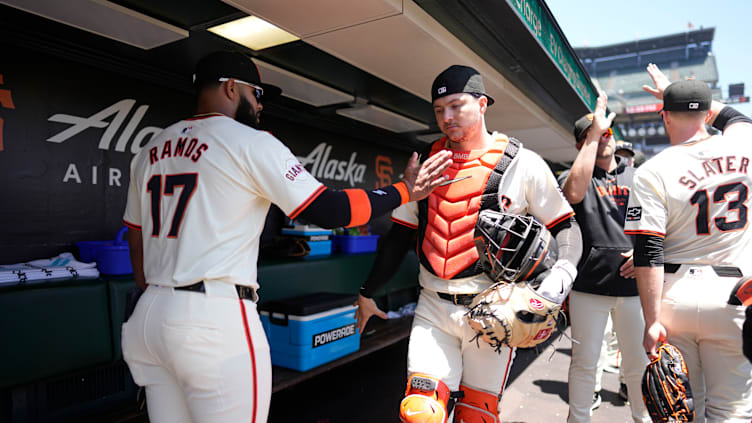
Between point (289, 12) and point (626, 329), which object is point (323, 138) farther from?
point (626, 329)

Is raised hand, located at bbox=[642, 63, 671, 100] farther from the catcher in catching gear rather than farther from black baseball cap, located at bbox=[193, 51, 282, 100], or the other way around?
black baseball cap, located at bbox=[193, 51, 282, 100]

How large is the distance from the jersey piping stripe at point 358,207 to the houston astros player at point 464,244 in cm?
44

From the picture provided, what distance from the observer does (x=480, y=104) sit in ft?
6.59

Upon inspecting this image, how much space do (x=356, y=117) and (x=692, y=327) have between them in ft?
13.4

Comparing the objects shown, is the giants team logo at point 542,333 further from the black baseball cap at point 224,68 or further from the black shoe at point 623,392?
the black shoe at point 623,392

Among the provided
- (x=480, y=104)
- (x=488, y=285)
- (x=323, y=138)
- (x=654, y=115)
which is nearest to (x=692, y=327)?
(x=488, y=285)

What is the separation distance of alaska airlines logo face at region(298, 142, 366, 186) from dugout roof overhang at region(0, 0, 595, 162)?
590 mm

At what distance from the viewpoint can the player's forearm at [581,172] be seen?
2482 mm

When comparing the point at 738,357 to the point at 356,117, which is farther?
the point at 356,117

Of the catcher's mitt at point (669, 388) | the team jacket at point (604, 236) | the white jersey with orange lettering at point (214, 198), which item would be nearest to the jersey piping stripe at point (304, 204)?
the white jersey with orange lettering at point (214, 198)

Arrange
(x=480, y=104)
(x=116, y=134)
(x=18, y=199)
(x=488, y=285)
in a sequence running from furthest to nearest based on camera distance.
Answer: (x=116, y=134) < (x=18, y=199) < (x=480, y=104) < (x=488, y=285)

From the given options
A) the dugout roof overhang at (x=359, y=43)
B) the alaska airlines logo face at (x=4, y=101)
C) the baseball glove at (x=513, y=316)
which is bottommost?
the baseball glove at (x=513, y=316)

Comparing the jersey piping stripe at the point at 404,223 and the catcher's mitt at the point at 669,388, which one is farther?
the jersey piping stripe at the point at 404,223

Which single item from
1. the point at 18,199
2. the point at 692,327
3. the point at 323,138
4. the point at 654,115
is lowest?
the point at 692,327
